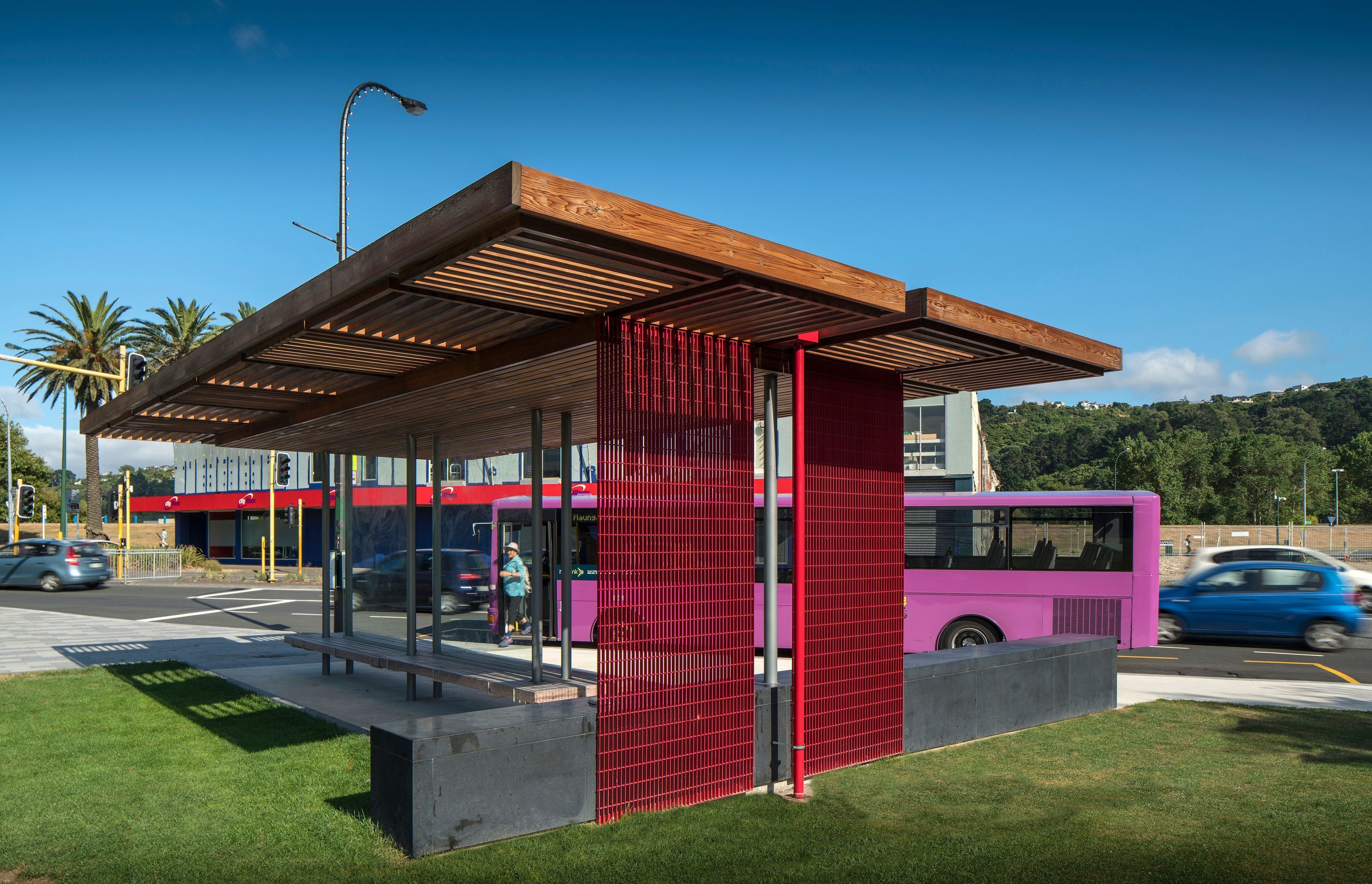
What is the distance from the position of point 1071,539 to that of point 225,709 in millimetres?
11314

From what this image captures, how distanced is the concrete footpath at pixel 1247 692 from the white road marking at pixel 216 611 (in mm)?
19661

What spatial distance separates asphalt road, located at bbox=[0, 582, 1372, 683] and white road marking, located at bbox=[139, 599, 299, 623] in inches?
1.3

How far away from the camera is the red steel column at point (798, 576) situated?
7008 mm

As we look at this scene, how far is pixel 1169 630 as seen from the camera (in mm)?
→ 17719

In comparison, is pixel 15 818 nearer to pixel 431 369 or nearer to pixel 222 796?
pixel 222 796

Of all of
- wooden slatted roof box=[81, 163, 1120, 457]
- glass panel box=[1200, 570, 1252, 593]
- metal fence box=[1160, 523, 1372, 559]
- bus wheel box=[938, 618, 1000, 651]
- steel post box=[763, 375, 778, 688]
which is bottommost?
metal fence box=[1160, 523, 1372, 559]

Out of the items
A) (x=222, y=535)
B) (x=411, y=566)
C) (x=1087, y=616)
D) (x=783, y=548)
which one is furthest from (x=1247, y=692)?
(x=222, y=535)

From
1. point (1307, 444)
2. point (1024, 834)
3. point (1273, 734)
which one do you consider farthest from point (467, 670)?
point (1307, 444)

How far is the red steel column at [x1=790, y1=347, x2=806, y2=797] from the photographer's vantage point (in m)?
7.01

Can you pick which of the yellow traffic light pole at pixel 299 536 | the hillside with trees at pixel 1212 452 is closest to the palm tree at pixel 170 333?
the yellow traffic light pole at pixel 299 536

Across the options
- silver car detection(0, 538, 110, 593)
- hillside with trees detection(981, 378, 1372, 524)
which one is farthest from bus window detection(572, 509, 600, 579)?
hillside with trees detection(981, 378, 1372, 524)

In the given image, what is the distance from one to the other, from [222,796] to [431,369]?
137 inches

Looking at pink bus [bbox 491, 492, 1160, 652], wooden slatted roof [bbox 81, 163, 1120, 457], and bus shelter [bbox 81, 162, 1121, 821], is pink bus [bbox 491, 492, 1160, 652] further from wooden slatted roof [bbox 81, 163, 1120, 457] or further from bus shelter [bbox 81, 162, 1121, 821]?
bus shelter [bbox 81, 162, 1121, 821]

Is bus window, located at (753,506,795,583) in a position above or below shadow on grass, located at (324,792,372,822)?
above
